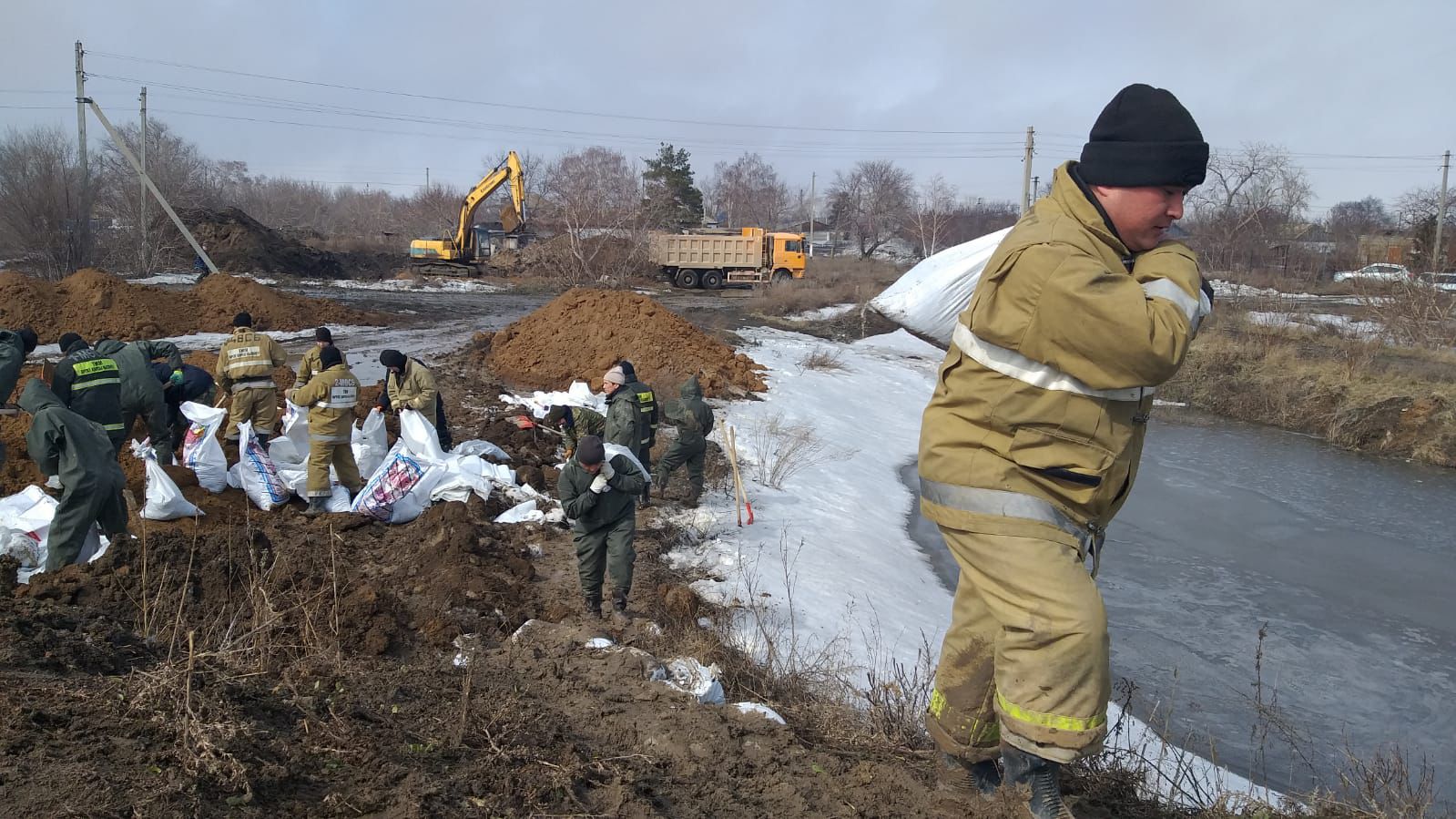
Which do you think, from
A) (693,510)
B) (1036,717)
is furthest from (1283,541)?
(1036,717)

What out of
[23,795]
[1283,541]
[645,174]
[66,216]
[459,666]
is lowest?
[1283,541]

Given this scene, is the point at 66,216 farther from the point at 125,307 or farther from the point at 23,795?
the point at 23,795

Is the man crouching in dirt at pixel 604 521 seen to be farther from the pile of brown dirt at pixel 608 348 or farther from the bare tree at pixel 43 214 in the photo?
the bare tree at pixel 43 214

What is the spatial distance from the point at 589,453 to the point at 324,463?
298 centimetres

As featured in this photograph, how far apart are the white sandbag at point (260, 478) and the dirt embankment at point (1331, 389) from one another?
51.9ft

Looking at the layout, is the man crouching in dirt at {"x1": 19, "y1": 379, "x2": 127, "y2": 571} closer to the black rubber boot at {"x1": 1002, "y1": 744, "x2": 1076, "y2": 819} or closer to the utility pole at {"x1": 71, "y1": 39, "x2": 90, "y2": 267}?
the black rubber boot at {"x1": 1002, "y1": 744, "x2": 1076, "y2": 819}

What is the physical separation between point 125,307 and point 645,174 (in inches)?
1605

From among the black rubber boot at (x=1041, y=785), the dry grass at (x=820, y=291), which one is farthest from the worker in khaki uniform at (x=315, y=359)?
the dry grass at (x=820, y=291)

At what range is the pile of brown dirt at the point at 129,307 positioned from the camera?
15.7 meters

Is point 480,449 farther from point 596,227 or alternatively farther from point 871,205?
point 871,205

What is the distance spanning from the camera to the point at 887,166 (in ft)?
255

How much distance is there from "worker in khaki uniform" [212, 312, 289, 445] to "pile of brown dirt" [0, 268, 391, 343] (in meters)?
9.61

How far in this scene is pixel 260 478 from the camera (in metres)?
7.07

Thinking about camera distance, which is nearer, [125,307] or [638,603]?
[638,603]
